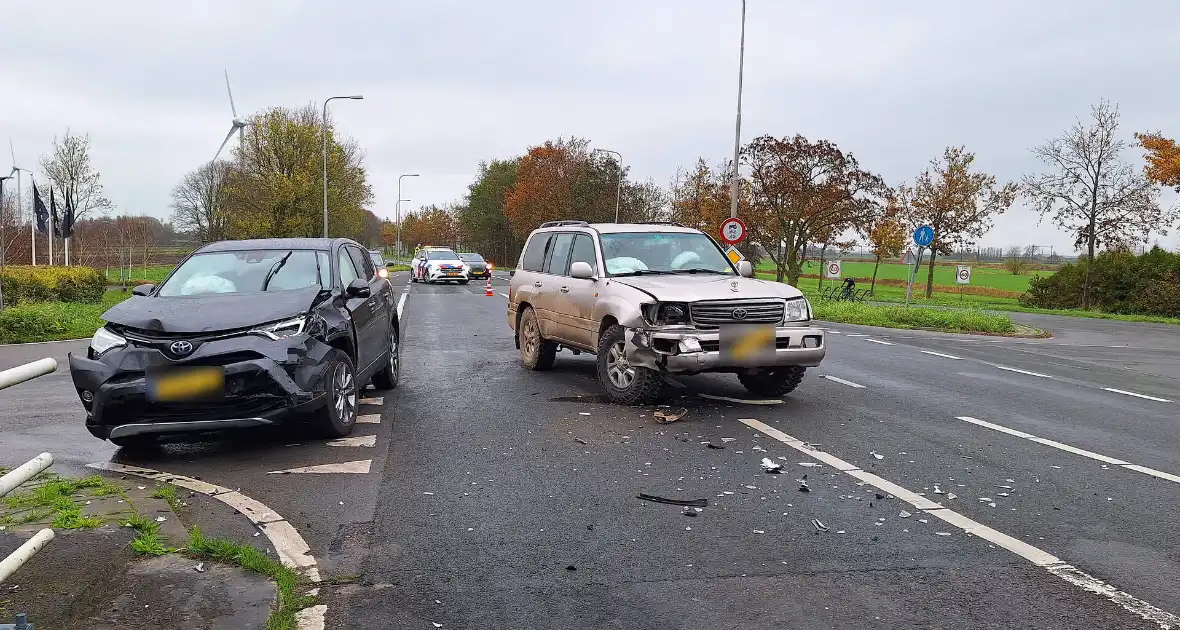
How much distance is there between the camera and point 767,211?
39438mm

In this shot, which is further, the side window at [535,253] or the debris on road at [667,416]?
the side window at [535,253]

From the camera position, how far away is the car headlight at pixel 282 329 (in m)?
6.35

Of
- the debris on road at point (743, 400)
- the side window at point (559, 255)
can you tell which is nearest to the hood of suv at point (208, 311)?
the side window at point (559, 255)

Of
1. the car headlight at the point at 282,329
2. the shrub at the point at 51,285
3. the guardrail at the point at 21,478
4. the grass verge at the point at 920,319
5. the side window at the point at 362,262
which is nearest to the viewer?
the guardrail at the point at 21,478

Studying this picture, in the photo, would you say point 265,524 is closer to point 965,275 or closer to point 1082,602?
point 1082,602

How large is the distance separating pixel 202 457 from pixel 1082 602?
5681 millimetres

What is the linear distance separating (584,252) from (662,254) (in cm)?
92

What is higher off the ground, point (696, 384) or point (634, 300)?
point (634, 300)

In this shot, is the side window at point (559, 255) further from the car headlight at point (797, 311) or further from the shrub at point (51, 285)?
the shrub at point (51, 285)

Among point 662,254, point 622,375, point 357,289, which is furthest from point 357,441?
point 662,254

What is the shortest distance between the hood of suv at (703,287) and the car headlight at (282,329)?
3192 millimetres

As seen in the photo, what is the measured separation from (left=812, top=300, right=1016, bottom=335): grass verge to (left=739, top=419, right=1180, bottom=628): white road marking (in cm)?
1571

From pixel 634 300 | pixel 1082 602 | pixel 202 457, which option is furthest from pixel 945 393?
pixel 202 457

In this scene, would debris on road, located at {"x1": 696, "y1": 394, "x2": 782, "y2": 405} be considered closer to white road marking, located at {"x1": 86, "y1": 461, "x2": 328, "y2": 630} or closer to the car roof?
the car roof
